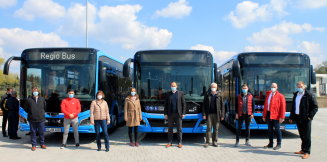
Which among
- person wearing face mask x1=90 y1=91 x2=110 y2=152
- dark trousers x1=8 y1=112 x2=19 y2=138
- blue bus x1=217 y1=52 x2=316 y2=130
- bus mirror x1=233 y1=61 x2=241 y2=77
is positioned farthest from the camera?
dark trousers x1=8 y1=112 x2=19 y2=138

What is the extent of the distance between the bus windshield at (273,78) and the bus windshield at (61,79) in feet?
16.8

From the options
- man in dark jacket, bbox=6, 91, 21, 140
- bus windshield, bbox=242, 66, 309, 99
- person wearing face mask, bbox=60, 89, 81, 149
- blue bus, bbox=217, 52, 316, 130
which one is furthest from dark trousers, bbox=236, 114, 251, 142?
man in dark jacket, bbox=6, 91, 21, 140

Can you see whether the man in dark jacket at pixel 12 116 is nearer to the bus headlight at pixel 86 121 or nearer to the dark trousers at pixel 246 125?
the bus headlight at pixel 86 121

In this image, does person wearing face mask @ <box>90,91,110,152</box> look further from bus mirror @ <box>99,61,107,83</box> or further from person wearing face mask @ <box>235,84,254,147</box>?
person wearing face mask @ <box>235,84,254,147</box>

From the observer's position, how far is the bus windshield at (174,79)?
30.4ft

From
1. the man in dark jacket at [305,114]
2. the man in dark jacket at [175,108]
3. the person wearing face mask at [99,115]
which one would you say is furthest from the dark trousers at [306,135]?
the person wearing face mask at [99,115]

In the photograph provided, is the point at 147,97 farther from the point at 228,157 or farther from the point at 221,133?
the point at 221,133

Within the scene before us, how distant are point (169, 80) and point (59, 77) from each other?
11.1 feet

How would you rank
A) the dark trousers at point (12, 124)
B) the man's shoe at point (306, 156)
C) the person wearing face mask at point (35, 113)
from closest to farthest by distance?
the man's shoe at point (306, 156), the person wearing face mask at point (35, 113), the dark trousers at point (12, 124)

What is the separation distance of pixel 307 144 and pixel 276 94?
5.19 ft

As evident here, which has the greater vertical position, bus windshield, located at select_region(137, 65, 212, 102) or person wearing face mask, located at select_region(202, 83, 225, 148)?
bus windshield, located at select_region(137, 65, 212, 102)

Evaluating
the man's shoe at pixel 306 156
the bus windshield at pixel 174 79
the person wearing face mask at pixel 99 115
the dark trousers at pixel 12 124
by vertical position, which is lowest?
the man's shoe at pixel 306 156

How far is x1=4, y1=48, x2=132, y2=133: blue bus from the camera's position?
29.8 feet

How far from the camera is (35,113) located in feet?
27.9
